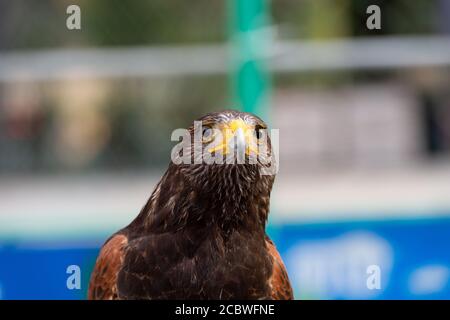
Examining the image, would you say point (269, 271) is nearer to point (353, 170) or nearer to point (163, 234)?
point (163, 234)

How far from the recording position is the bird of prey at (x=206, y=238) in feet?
4.86

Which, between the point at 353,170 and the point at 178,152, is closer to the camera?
the point at 178,152

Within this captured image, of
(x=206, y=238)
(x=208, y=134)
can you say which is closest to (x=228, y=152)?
(x=208, y=134)

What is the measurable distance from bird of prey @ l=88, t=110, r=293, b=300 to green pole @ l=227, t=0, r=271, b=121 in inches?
59.5

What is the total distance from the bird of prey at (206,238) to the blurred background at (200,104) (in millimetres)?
2021

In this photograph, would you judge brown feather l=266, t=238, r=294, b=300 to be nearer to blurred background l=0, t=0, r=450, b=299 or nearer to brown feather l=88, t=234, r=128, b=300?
brown feather l=88, t=234, r=128, b=300

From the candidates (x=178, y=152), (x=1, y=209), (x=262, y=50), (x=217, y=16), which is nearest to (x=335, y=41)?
(x=217, y=16)

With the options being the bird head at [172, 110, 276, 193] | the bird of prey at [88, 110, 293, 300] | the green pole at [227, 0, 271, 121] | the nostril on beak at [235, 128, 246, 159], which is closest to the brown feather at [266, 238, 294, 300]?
the bird of prey at [88, 110, 293, 300]

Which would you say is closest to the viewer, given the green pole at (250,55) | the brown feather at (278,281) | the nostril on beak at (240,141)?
the nostril on beak at (240,141)

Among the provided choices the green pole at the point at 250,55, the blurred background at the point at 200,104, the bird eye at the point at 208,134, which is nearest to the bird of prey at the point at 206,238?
the bird eye at the point at 208,134

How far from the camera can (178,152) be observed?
158 centimetres

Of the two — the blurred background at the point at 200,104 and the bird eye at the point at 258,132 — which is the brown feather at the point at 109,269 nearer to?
the bird eye at the point at 258,132

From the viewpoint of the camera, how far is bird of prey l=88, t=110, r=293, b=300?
58.4 inches
